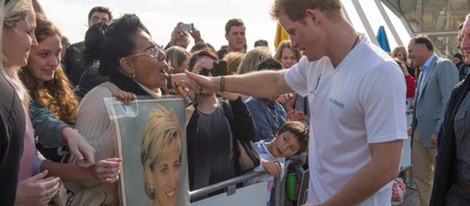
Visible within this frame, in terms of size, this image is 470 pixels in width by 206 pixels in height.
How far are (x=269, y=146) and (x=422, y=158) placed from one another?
3.60m

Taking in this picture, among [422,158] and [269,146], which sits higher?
[269,146]

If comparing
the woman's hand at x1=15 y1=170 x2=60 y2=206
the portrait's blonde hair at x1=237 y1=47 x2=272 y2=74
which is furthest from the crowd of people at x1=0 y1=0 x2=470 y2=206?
the portrait's blonde hair at x1=237 y1=47 x2=272 y2=74

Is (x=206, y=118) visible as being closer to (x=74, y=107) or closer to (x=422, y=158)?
(x=74, y=107)

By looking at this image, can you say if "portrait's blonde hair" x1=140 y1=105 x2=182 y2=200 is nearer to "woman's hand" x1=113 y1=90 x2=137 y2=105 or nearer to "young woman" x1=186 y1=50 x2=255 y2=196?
"woman's hand" x1=113 y1=90 x2=137 y2=105

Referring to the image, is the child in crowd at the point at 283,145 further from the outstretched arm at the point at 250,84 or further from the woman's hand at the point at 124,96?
the woman's hand at the point at 124,96

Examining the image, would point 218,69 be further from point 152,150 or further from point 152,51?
point 152,150

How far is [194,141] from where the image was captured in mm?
3314

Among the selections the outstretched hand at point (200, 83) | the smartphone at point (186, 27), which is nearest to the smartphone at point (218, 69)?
the outstretched hand at point (200, 83)

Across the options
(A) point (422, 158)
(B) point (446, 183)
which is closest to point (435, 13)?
(A) point (422, 158)

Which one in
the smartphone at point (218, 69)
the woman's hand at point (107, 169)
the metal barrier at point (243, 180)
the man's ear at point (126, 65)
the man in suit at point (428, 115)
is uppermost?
the man's ear at point (126, 65)

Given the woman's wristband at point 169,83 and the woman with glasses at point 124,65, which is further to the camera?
the woman's wristband at point 169,83

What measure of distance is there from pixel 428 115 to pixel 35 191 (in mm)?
5526

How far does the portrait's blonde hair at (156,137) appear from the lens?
2551mm

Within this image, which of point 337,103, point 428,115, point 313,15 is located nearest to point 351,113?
Answer: point 337,103
